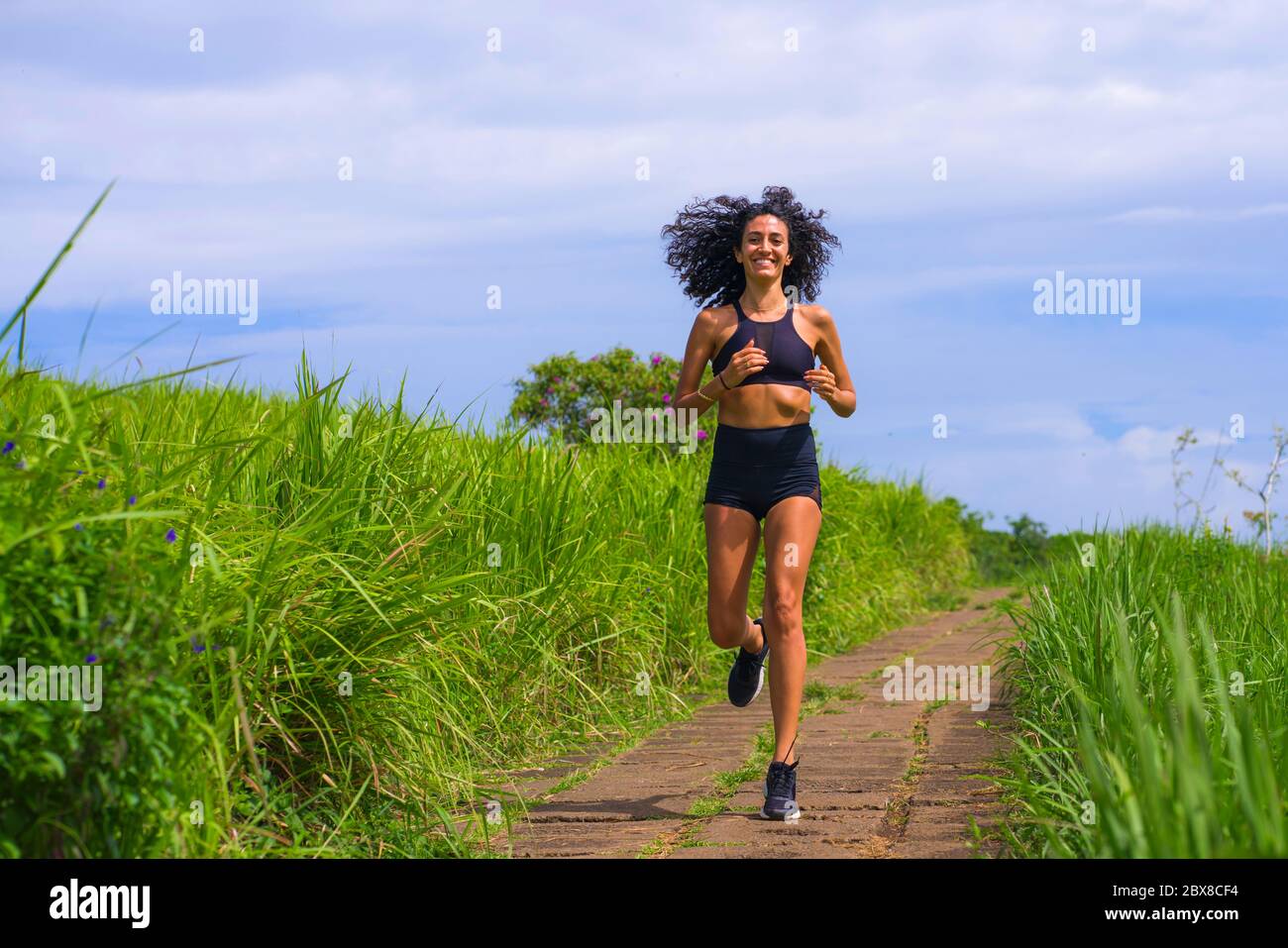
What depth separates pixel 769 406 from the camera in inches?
206

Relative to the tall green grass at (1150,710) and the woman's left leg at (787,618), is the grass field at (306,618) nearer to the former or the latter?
the woman's left leg at (787,618)

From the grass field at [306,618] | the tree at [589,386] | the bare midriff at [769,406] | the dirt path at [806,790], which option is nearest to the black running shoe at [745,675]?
the dirt path at [806,790]

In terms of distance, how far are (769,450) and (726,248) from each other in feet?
4.86

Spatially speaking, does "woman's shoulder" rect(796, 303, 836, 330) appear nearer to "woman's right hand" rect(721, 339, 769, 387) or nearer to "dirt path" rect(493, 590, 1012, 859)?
"woman's right hand" rect(721, 339, 769, 387)

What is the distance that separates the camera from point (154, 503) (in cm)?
402

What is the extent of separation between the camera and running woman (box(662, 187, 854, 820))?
16.5 ft

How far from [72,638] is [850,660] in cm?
765

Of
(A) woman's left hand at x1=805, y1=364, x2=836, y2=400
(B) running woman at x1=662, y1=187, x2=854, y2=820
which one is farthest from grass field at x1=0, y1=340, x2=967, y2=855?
(A) woman's left hand at x1=805, y1=364, x2=836, y2=400

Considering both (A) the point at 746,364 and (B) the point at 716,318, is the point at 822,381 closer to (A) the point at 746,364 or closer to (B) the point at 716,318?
(A) the point at 746,364

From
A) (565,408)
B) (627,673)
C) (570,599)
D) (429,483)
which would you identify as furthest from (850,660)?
(565,408)

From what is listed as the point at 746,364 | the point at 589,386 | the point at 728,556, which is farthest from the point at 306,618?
the point at 589,386

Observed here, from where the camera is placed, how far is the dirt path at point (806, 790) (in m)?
4.49

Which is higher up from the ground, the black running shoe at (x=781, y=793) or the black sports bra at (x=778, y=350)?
the black sports bra at (x=778, y=350)
